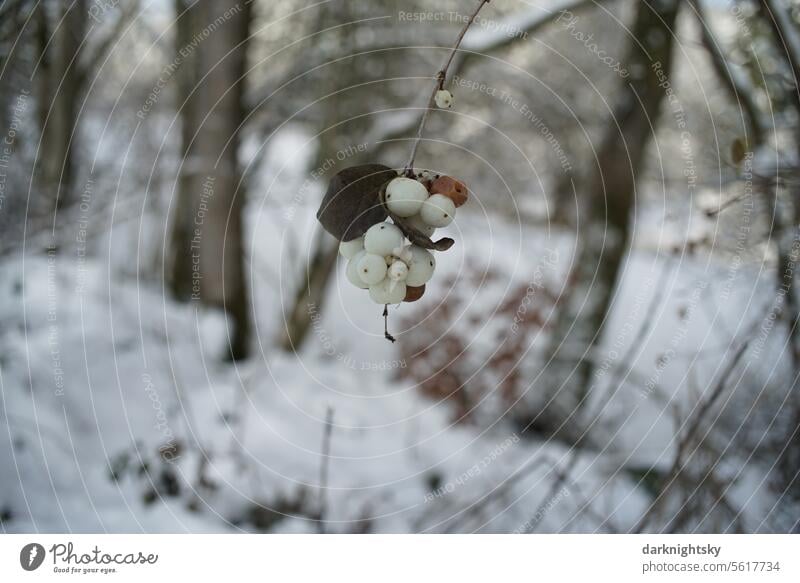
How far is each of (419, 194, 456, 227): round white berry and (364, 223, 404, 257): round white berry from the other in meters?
0.02

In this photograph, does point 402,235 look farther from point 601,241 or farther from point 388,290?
point 601,241

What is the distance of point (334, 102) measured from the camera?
4.29ft

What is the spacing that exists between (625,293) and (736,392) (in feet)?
1.40

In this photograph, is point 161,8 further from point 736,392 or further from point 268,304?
point 736,392

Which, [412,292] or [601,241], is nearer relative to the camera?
[412,292]

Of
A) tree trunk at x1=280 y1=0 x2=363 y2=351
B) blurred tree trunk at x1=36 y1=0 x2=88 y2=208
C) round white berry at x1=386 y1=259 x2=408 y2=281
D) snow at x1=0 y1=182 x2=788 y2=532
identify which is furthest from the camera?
tree trunk at x1=280 y1=0 x2=363 y2=351

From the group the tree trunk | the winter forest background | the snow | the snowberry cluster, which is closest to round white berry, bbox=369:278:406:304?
the snowberry cluster

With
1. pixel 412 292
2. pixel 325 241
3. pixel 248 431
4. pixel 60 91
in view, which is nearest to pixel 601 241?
pixel 325 241

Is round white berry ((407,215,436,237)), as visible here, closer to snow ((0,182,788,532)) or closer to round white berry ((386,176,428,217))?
round white berry ((386,176,428,217))

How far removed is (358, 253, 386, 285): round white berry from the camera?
408 millimetres

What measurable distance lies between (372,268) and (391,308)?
84 centimetres

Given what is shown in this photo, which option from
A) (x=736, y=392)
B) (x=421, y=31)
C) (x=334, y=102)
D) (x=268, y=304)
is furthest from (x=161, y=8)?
(x=736, y=392)

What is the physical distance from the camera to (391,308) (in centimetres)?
125

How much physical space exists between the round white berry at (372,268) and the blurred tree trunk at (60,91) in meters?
0.72
